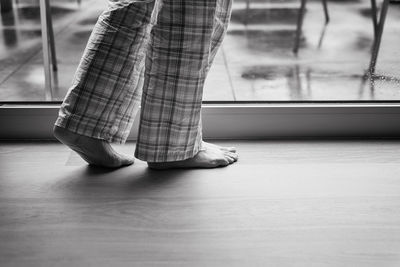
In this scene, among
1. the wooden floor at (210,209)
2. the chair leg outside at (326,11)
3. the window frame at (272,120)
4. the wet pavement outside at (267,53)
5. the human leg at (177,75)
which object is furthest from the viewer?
the chair leg outside at (326,11)

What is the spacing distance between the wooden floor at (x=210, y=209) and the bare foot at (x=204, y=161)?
0.02 m

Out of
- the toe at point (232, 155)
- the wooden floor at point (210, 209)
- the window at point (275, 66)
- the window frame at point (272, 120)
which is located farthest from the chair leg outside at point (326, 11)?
the toe at point (232, 155)

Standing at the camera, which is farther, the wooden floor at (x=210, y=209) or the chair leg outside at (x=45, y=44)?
the chair leg outside at (x=45, y=44)

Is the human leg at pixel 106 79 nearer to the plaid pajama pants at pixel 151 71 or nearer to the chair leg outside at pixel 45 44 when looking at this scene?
the plaid pajama pants at pixel 151 71

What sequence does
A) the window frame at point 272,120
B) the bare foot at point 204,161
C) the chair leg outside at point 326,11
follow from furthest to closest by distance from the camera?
the chair leg outside at point 326,11 → the window frame at point 272,120 → the bare foot at point 204,161

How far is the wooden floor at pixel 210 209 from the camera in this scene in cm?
109

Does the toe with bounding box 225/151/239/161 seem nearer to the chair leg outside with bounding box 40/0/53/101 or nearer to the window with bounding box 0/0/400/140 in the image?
the window with bounding box 0/0/400/140

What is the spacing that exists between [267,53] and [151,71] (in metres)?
1.26

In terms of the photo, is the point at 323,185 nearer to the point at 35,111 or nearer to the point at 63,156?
the point at 63,156

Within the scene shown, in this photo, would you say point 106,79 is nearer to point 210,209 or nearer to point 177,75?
point 177,75

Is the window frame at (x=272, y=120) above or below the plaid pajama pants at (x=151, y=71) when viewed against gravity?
below

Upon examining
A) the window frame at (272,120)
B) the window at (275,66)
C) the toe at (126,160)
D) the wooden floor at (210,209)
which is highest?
the window at (275,66)

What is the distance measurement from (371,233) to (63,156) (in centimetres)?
87

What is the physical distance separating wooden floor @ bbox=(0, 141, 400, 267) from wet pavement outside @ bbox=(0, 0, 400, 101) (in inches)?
12.0
